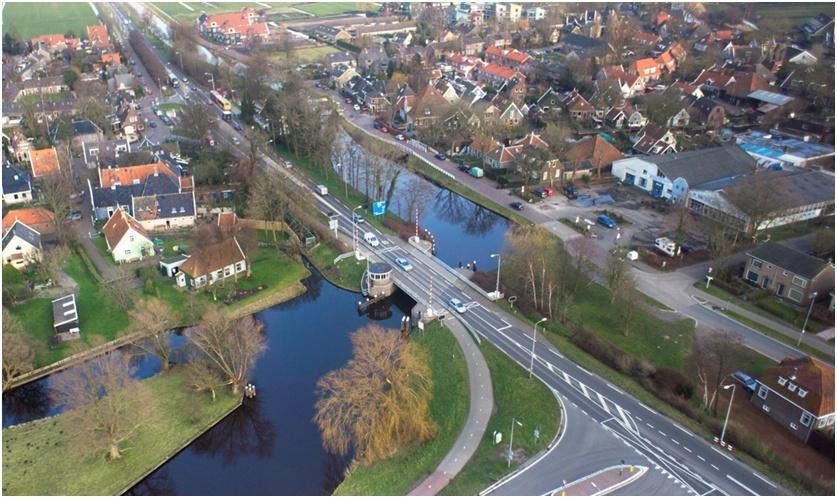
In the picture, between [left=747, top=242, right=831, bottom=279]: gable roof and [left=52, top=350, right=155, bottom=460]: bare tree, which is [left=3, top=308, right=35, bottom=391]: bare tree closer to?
[left=52, top=350, right=155, bottom=460]: bare tree

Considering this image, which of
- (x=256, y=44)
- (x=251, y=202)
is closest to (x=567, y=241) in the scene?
(x=251, y=202)

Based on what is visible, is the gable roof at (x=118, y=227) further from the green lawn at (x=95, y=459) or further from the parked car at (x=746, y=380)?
the parked car at (x=746, y=380)

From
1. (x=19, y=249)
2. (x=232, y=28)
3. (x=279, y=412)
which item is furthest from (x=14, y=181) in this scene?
(x=232, y=28)

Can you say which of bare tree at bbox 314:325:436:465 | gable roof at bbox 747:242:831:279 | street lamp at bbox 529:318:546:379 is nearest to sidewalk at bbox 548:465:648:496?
bare tree at bbox 314:325:436:465

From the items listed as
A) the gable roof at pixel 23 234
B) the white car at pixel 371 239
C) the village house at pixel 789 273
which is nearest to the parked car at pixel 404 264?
the white car at pixel 371 239

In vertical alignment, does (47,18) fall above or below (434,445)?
above

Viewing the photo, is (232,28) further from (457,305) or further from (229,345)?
(229,345)

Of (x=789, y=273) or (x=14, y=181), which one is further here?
(x=14, y=181)
